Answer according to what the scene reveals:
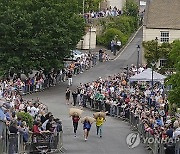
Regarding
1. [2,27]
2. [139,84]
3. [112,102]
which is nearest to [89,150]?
[112,102]

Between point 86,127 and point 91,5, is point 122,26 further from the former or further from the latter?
point 86,127

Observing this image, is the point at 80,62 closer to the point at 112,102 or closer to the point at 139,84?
the point at 139,84

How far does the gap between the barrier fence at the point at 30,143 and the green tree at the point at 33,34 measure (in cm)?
2101

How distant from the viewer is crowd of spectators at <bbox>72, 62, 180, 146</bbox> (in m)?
38.1

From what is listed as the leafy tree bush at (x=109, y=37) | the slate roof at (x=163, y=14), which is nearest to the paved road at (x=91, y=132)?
the slate roof at (x=163, y=14)

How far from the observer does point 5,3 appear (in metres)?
55.0

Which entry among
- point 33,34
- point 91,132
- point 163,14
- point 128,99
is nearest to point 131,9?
point 163,14

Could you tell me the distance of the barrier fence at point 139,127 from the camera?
29.3 meters

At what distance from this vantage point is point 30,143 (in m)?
30.6

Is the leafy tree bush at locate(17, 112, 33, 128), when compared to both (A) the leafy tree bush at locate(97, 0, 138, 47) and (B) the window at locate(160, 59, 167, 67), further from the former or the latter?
(A) the leafy tree bush at locate(97, 0, 138, 47)

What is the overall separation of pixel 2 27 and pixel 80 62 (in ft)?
35.3

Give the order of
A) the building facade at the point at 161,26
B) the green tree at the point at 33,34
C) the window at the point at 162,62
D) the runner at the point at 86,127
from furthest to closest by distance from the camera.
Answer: the building facade at the point at 161,26 → the window at the point at 162,62 → the green tree at the point at 33,34 → the runner at the point at 86,127

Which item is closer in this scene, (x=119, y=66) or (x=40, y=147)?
(x=40, y=147)

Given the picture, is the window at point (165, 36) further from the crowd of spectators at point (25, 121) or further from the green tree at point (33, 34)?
the crowd of spectators at point (25, 121)
